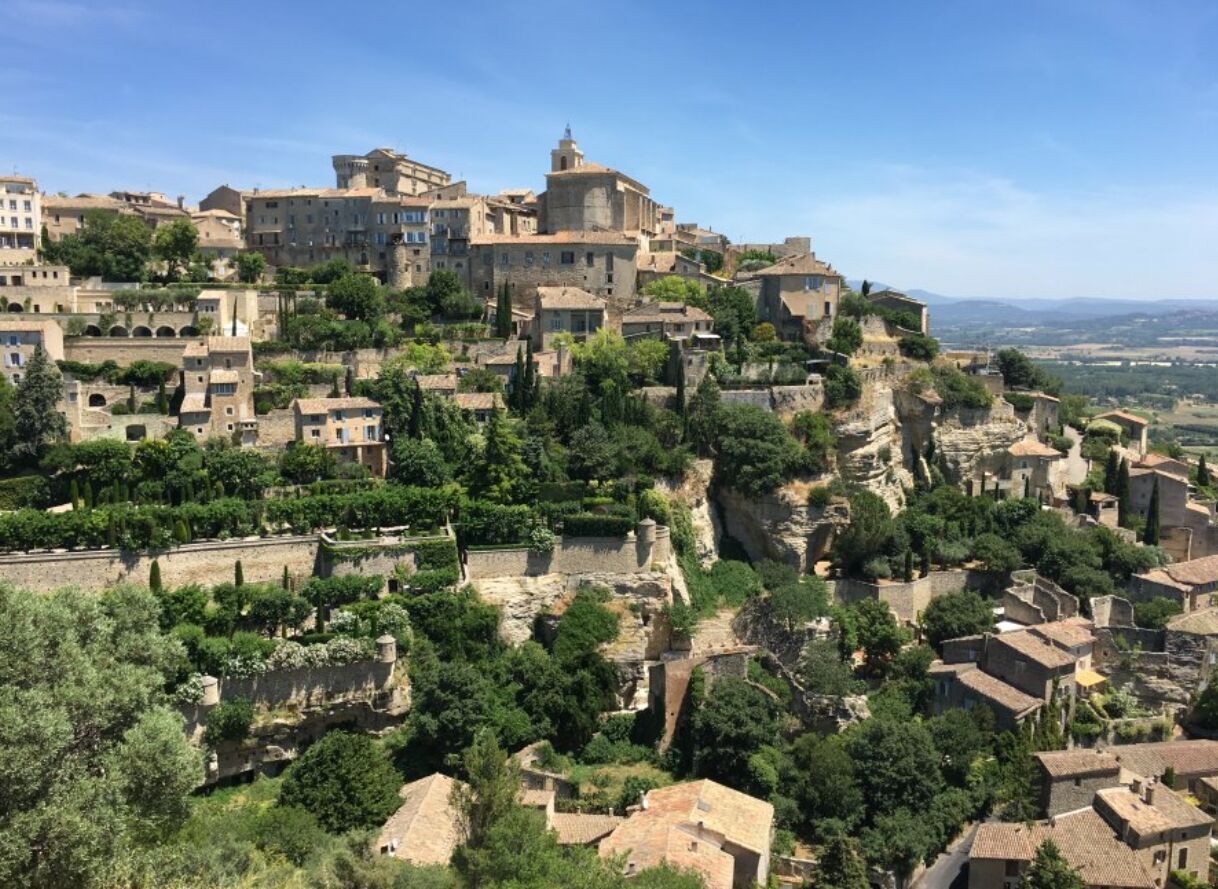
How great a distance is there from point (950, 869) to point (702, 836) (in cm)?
862

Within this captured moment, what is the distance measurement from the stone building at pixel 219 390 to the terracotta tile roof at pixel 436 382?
724 cm

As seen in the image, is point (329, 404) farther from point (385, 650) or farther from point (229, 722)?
point (229, 722)

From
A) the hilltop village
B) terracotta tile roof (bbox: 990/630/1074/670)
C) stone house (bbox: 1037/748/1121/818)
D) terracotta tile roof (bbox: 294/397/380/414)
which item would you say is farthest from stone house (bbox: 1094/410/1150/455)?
terracotta tile roof (bbox: 294/397/380/414)

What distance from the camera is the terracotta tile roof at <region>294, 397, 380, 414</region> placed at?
41031 millimetres

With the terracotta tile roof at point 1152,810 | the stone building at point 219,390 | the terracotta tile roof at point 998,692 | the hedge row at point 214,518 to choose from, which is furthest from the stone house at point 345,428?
the terracotta tile roof at point 1152,810

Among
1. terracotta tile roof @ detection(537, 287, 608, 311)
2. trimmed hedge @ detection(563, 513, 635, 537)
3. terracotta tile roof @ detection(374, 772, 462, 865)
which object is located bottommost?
terracotta tile roof @ detection(374, 772, 462, 865)

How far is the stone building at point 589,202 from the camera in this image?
61000 mm

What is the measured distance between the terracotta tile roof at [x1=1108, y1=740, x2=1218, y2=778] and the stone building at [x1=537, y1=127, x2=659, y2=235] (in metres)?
40.7

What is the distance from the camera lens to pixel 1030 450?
48156 mm

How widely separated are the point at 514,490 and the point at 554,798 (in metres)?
12.6

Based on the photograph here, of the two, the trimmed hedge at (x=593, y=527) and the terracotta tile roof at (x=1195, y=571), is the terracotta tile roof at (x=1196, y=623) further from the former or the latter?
the trimmed hedge at (x=593, y=527)

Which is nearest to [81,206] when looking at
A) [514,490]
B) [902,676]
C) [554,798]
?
[514,490]

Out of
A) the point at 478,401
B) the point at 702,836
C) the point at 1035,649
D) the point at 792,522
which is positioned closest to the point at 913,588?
the point at 792,522

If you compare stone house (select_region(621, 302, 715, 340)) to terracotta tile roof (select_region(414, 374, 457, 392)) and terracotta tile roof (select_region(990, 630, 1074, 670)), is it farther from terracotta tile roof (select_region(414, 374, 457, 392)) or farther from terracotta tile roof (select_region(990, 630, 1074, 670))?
terracotta tile roof (select_region(990, 630, 1074, 670))
